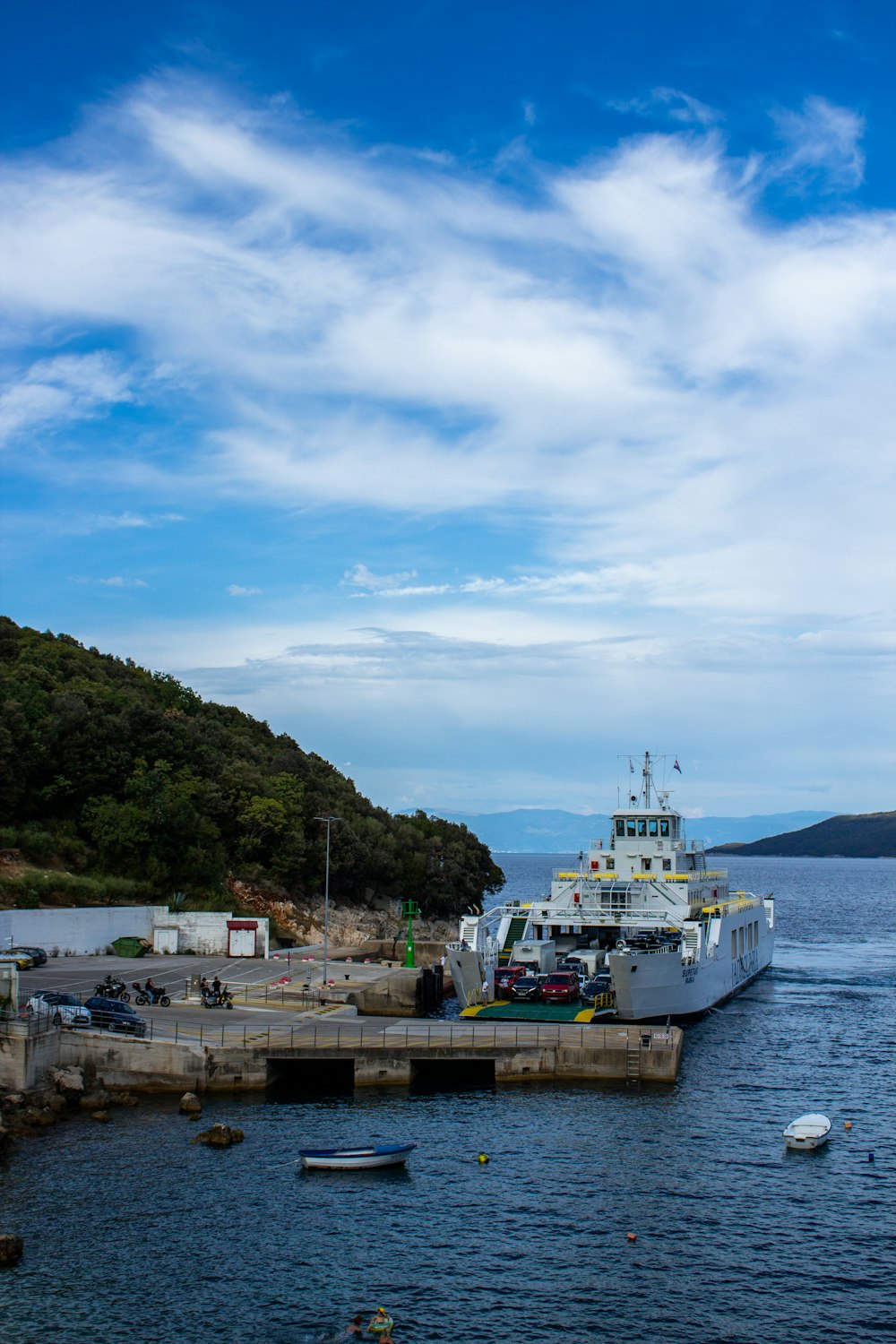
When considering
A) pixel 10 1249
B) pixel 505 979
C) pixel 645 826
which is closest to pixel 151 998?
pixel 505 979

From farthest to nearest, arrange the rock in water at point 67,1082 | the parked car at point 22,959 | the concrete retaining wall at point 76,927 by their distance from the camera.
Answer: the concrete retaining wall at point 76,927, the parked car at point 22,959, the rock in water at point 67,1082

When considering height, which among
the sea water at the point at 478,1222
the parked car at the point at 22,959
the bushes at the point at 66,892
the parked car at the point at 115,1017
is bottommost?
the sea water at the point at 478,1222

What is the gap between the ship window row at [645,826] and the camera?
7350cm

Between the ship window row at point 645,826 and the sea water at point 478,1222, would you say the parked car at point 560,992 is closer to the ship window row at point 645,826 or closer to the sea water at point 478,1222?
the sea water at point 478,1222

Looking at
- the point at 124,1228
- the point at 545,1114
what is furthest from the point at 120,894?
the point at 124,1228

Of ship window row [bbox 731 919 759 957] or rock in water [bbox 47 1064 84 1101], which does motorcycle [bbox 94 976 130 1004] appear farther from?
ship window row [bbox 731 919 759 957]

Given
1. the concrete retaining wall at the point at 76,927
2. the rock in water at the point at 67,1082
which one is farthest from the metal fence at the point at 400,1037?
the concrete retaining wall at the point at 76,927

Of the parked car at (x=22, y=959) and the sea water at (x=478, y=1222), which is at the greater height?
the parked car at (x=22, y=959)

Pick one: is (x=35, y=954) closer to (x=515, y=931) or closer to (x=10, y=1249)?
(x=515, y=931)

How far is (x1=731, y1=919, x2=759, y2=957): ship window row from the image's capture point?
70062mm

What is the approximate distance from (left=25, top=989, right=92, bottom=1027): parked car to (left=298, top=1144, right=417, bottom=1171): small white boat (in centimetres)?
1242

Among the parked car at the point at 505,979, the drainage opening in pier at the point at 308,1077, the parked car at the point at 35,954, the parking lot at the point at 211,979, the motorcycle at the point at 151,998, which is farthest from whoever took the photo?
the parked car at the point at 35,954

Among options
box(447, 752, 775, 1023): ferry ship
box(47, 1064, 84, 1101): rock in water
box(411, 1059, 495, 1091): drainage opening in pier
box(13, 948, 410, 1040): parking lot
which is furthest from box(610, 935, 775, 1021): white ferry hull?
box(47, 1064, 84, 1101): rock in water

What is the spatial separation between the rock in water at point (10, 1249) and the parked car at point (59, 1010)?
1416 centimetres
